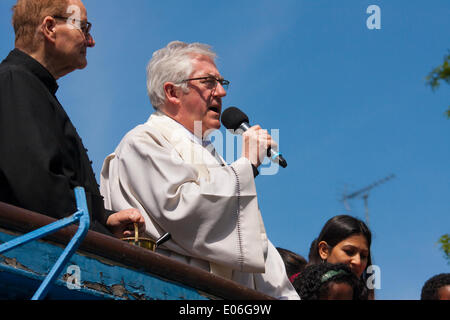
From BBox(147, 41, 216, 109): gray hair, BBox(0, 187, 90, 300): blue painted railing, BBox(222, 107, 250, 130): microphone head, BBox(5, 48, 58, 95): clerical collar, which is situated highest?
BBox(147, 41, 216, 109): gray hair

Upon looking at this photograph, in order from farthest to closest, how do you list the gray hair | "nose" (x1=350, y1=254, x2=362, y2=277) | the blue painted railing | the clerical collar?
"nose" (x1=350, y1=254, x2=362, y2=277) < the gray hair < the clerical collar < the blue painted railing

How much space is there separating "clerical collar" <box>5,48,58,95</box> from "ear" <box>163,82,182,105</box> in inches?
43.2

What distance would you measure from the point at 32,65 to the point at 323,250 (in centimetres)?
264

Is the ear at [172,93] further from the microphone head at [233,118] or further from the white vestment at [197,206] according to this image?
the white vestment at [197,206]

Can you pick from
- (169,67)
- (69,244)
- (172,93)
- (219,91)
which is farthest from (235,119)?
(69,244)

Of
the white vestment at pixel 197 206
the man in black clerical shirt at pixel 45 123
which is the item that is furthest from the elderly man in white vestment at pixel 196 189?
the man in black clerical shirt at pixel 45 123

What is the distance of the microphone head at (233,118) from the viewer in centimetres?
496

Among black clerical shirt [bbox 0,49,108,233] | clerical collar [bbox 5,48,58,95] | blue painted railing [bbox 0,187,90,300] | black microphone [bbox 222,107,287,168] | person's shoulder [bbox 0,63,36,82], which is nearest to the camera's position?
blue painted railing [bbox 0,187,90,300]

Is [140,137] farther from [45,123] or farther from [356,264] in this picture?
[356,264]

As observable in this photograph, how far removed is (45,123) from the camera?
3635mm

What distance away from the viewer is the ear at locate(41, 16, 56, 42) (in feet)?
13.2

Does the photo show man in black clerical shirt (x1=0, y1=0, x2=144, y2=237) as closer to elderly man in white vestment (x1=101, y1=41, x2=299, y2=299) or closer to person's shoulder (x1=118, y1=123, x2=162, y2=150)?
elderly man in white vestment (x1=101, y1=41, x2=299, y2=299)

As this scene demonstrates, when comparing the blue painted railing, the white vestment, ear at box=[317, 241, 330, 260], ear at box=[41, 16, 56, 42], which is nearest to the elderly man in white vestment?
the white vestment

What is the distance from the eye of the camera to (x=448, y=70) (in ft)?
44.9
